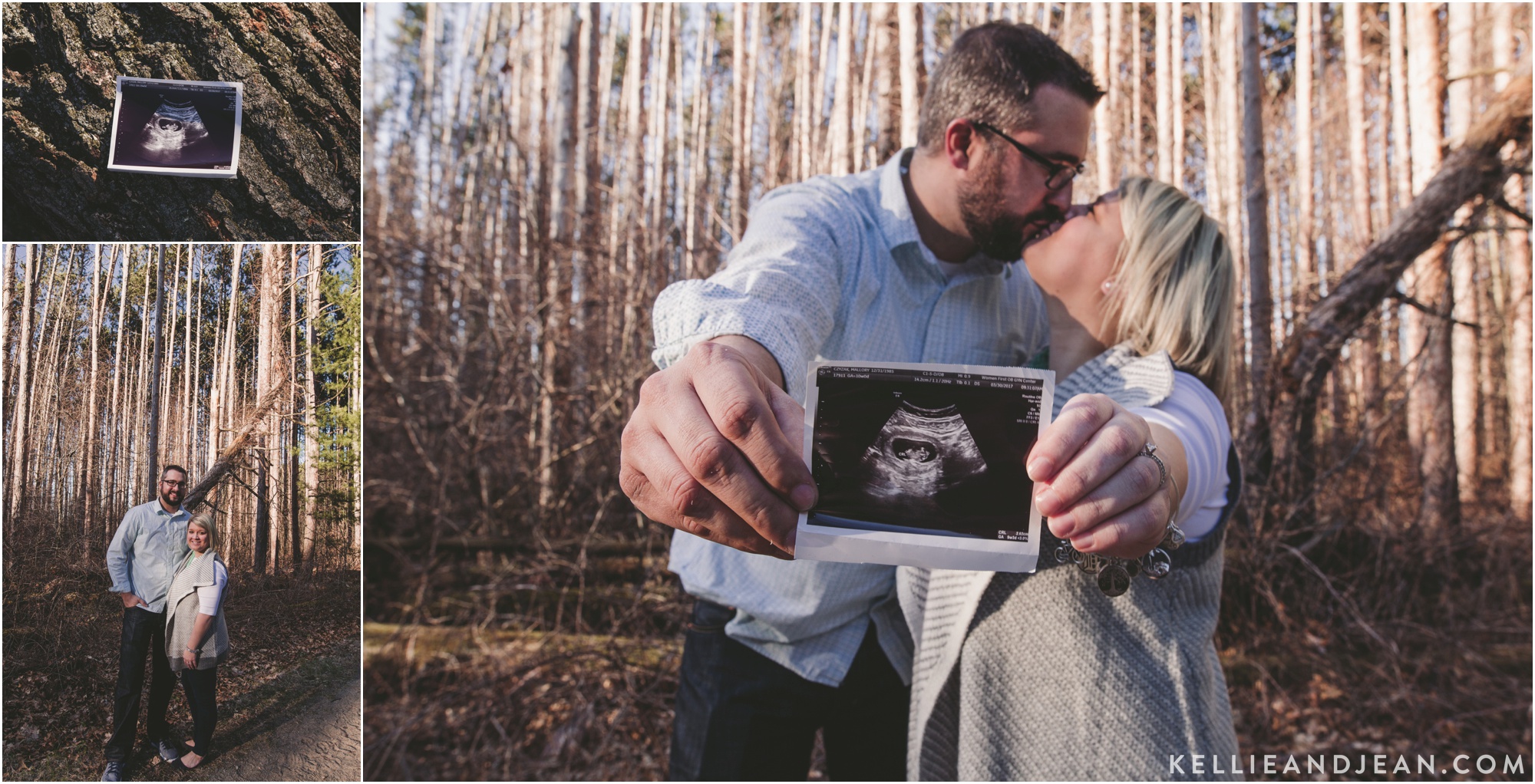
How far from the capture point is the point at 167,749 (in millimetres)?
1378

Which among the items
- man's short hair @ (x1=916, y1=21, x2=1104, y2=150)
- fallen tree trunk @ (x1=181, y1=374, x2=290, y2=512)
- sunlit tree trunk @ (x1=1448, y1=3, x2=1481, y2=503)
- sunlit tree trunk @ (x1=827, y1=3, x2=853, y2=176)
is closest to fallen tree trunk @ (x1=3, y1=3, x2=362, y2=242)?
fallen tree trunk @ (x1=181, y1=374, x2=290, y2=512)

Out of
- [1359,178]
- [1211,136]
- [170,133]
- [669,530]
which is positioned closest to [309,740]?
[170,133]

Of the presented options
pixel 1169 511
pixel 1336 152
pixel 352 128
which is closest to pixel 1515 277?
pixel 1336 152

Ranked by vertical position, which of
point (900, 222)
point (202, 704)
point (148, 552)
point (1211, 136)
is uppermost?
point (1211, 136)

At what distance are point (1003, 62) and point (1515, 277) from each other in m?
7.86

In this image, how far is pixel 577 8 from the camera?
612 cm

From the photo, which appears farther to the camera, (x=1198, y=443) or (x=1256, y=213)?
(x=1256, y=213)

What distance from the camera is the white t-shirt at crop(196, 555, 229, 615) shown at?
4.54 feet

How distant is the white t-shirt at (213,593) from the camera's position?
54.4 inches

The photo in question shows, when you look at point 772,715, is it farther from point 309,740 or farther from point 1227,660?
point 1227,660

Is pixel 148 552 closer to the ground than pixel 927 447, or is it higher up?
closer to the ground

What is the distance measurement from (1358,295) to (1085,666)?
3.25m

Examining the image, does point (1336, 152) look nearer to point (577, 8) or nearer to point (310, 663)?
point (577, 8)

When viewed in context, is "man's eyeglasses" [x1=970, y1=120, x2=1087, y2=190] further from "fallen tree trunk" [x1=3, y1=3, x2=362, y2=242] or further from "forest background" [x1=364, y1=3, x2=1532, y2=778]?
"forest background" [x1=364, y1=3, x2=1532, y2=778]
